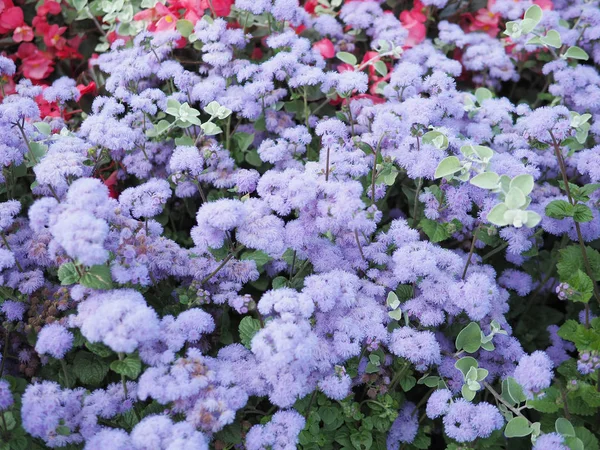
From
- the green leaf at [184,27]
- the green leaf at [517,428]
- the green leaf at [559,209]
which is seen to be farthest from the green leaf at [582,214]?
the green leaf at [184,27]

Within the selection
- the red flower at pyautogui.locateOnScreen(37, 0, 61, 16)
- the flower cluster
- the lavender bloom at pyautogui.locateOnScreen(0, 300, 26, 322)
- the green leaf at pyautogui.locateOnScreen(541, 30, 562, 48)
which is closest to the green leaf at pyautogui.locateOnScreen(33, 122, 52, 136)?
the flower cluster

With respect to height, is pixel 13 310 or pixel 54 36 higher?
pixel 54 36

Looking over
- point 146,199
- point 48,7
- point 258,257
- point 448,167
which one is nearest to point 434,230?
point 448,167

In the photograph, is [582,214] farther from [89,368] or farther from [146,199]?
[89,368]

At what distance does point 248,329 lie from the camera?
1863 mm

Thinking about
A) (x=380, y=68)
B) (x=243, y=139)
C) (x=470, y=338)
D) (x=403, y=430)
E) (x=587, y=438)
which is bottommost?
(x=403, y=430)

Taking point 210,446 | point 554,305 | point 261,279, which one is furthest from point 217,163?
point 554,305

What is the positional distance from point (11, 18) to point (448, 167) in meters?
2.23

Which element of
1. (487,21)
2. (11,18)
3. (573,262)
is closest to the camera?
(573,262)

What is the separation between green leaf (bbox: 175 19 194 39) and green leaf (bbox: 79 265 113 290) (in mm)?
1387

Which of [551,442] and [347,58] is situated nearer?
[551,442]

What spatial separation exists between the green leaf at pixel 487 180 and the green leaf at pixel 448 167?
0.12m

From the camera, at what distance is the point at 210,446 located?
1788mm

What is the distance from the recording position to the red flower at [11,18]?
2.88 meters
